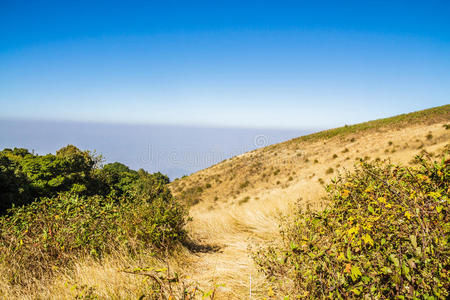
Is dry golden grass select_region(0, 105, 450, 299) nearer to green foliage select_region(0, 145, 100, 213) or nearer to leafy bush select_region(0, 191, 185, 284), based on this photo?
leafy bush select_region(0, 191, 185, 284)

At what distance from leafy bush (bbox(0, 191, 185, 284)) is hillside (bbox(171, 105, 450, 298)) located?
139 cm

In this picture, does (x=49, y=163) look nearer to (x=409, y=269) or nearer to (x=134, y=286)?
(x=134, y=286)

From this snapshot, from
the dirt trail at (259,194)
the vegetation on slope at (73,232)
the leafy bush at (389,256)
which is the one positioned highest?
the leafy bush at (389,256)

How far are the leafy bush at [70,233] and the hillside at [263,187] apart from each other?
1391mm

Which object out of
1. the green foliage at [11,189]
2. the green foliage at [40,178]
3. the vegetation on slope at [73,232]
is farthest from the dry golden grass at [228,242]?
the green foliage at [11,189]

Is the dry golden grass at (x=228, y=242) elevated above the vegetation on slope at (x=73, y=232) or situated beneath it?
situated beneath

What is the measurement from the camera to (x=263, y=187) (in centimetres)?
2450

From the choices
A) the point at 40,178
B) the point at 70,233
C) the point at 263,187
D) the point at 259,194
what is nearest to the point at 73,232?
the point at 70,233

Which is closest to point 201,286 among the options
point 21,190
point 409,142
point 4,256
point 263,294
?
point 263,294

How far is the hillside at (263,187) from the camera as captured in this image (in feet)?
16.7

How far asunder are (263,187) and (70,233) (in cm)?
Answer: 2153

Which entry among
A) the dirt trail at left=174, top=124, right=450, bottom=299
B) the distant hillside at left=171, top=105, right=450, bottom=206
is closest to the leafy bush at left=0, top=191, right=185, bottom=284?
the dirt trail at left=174, top=124, right=450, bottom=299

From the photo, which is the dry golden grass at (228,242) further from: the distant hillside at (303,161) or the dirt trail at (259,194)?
the distant hillside at (303,161)

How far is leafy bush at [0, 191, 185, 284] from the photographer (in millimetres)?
4035
